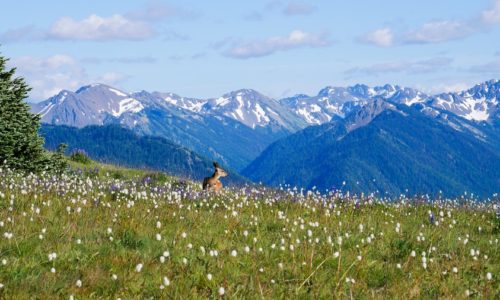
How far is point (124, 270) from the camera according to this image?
682 cm

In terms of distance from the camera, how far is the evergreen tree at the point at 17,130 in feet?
71.9

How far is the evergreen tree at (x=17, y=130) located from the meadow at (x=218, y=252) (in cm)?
1041

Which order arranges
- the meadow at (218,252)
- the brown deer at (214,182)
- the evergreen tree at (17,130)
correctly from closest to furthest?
1. the meadow at (218,252)
2. the brown deer at (214,182)
3. the evergreen tree at (17,130)

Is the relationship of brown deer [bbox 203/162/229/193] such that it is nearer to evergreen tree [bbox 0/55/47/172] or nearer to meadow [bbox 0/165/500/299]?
meadow [bbox 0/165/500/299]

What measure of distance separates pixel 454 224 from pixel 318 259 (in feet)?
18.3

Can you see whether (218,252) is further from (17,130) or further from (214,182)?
(17,130)

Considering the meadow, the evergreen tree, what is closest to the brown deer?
the meadow

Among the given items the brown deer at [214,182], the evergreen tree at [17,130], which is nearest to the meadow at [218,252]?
the brown deer at [214,182]

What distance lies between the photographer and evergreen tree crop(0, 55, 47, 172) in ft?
71.9

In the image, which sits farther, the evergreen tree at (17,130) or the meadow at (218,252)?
the evergreen tree at (17,130)

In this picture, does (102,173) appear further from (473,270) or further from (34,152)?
(473,270)

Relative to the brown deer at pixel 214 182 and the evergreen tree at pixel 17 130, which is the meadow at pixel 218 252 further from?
the evergreen tree at pixel 17 130

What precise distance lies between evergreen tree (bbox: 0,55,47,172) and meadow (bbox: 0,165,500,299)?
10413 millimetres

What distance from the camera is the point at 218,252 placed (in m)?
7.98
